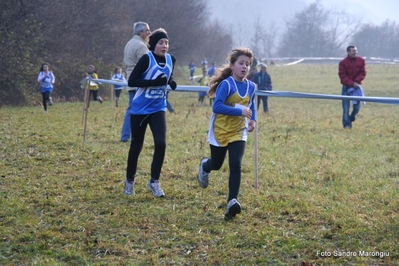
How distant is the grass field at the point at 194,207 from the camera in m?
4.69

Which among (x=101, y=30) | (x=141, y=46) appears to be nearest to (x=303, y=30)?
(x=101, y=30)

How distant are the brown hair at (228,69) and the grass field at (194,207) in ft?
4.26

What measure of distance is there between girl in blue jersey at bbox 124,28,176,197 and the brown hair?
679 millimetres

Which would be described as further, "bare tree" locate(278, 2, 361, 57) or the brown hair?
"bare tree" locate(278, 2, 361, 57)

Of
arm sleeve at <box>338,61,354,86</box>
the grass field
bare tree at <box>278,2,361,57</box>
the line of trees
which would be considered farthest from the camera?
bare tree at <box>278,2,361,57</box>

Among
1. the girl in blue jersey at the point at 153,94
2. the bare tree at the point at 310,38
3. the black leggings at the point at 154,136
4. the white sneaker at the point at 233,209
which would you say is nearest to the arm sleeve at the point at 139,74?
the girl in blue jersey at the point at 153,94

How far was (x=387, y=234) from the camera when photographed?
198 inches

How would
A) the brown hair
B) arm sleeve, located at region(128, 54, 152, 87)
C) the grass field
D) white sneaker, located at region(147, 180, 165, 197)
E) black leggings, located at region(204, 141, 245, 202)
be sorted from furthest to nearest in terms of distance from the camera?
white sneaker, located at region(147, 180, 165, 197), arm sleeve, located at region(128, 54, 152, 87), the brown hair, black leggings, located at region(204, 141, 245, 202), the grass field

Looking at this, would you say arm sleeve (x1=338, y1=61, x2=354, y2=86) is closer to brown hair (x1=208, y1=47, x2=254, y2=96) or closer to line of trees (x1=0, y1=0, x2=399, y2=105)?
brown hair (x1=208, y1=47, x2=254, y2=96)

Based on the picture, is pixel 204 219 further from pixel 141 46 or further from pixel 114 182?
pixel 141 46

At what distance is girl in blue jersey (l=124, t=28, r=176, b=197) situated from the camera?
21.1 ft

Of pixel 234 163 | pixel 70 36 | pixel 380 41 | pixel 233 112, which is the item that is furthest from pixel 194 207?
pixel 380 41

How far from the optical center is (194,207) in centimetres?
612

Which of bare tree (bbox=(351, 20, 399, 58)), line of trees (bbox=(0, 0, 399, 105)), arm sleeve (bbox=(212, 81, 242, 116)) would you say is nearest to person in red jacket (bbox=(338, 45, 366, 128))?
arm sleeve (bbox=(212, 81, 242, 116))
